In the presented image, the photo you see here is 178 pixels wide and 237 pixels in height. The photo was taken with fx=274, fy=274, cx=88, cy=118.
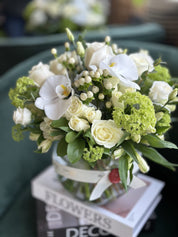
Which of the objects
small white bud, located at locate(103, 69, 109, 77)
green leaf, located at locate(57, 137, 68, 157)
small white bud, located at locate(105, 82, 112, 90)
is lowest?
green leaf, located at locate(57, 137, 68, 157)

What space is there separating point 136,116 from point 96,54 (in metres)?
0.17

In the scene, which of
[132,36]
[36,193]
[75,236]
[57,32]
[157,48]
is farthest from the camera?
[57,32]

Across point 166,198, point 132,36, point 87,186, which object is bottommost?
point 166,198

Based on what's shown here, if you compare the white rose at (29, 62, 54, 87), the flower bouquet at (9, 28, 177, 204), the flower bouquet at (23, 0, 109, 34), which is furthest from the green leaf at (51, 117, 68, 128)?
the flower bouquet at (23, 0, 109, 34)

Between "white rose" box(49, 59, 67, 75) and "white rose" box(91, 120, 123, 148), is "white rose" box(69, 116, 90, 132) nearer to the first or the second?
"white rose" box(91, 120, 123, 148)

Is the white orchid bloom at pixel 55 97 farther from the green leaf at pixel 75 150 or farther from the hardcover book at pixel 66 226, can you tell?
the hardcover book at pixel 66 226

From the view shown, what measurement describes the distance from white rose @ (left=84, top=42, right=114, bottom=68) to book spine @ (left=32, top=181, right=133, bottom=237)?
15.6 inches

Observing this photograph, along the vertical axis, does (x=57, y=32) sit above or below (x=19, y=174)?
above

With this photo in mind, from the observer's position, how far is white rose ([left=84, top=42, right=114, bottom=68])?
588 mm

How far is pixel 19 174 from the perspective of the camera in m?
0.95

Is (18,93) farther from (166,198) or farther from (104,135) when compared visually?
(166,198)

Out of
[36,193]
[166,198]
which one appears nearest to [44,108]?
[36,193]

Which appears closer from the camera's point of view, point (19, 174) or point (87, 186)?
point (87, 186)

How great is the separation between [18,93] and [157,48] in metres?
0.62
